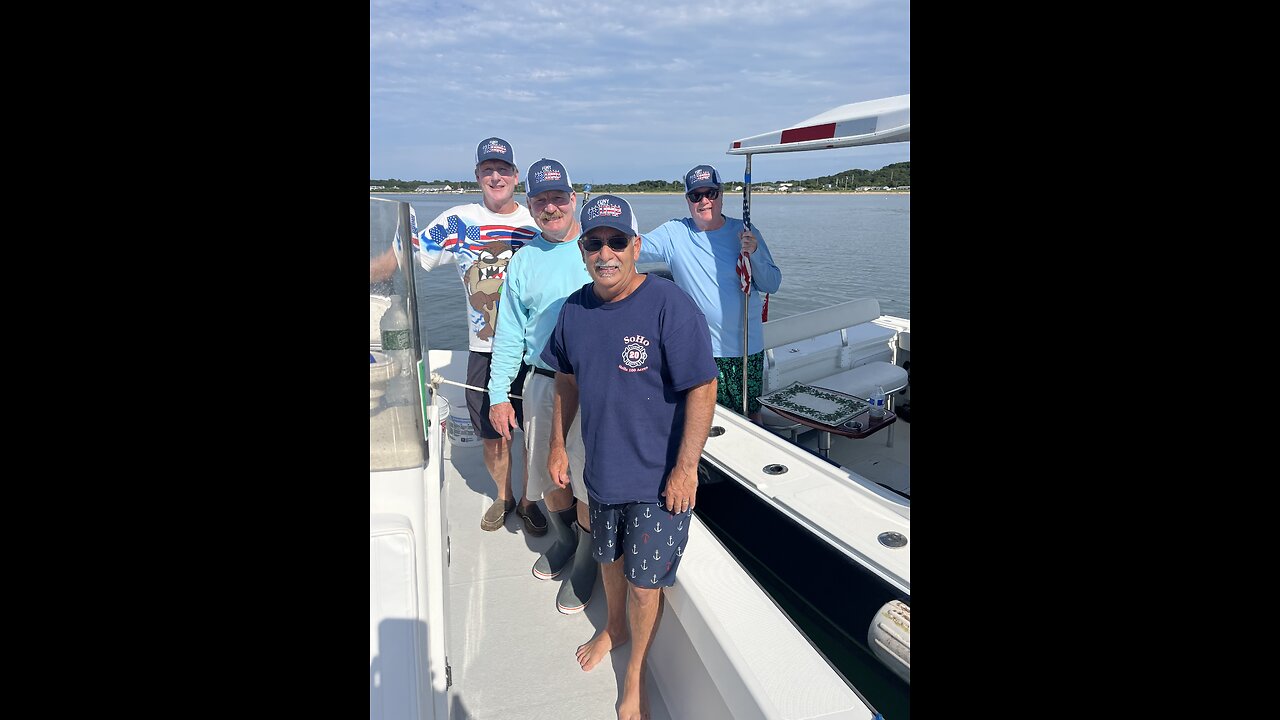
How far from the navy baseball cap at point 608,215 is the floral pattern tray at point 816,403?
2.06 m

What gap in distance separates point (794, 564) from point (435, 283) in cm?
1439

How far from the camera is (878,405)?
3.86 meters

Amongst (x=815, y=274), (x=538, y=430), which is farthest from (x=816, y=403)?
(x=815, y=274)

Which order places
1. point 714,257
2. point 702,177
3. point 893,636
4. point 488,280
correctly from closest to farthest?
point 893,636, point 488,280, point 702,177, point 714,257

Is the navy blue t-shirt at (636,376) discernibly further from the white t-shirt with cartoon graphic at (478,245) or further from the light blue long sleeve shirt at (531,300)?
the white t-shirt with cartoon graphic at (478,245)

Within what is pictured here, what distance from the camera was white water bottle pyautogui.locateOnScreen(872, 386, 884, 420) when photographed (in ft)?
12.2

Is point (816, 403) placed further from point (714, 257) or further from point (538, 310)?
point (538, 310)

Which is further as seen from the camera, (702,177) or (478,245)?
(702,177)

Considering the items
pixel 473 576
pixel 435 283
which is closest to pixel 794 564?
pixel 473 576

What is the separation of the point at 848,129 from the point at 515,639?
2.15m

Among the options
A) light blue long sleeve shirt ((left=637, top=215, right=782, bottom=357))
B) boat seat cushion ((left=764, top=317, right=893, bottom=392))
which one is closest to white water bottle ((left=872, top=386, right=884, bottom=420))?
boat seat cushion ((left=764, top=317, right=893, bottom=392))

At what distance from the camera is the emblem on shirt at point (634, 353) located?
1714mm
